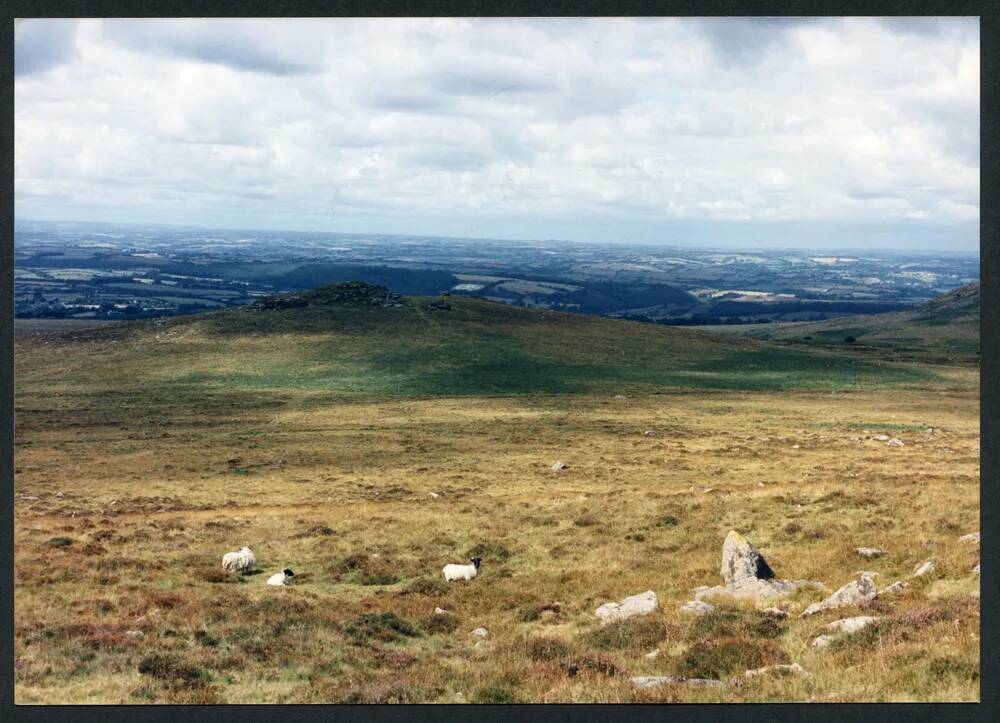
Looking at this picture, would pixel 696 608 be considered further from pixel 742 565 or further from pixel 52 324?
pixel 52 324

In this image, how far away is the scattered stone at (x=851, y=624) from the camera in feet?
46.5

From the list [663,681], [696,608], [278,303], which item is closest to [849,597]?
[696,608]

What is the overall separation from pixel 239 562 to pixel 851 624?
1676 centimetres

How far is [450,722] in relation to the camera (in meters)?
9.95

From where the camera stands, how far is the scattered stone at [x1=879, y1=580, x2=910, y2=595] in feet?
54.4

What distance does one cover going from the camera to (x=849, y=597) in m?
16.4

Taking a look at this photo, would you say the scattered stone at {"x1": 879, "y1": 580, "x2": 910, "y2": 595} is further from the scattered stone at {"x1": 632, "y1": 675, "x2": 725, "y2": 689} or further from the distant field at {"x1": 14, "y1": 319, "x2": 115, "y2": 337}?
the distant field at {"x1": 14, "y1": 319, "x2": 115, "y2": 337}

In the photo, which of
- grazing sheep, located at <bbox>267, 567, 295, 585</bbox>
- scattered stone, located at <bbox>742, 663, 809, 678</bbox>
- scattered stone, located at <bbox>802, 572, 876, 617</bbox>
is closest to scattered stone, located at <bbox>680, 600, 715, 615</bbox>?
scattered stone, located at <bbox>802, 572, 876, 617</bbox>

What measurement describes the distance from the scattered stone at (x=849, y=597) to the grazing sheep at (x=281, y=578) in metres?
13.5

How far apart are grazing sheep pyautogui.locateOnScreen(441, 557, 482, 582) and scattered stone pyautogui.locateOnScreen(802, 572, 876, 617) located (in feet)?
30.9

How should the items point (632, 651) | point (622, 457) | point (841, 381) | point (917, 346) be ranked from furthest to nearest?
point (917, 346), point (841, 381), point (622, 457), point (632, 651)

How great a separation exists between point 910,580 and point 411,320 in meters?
111
